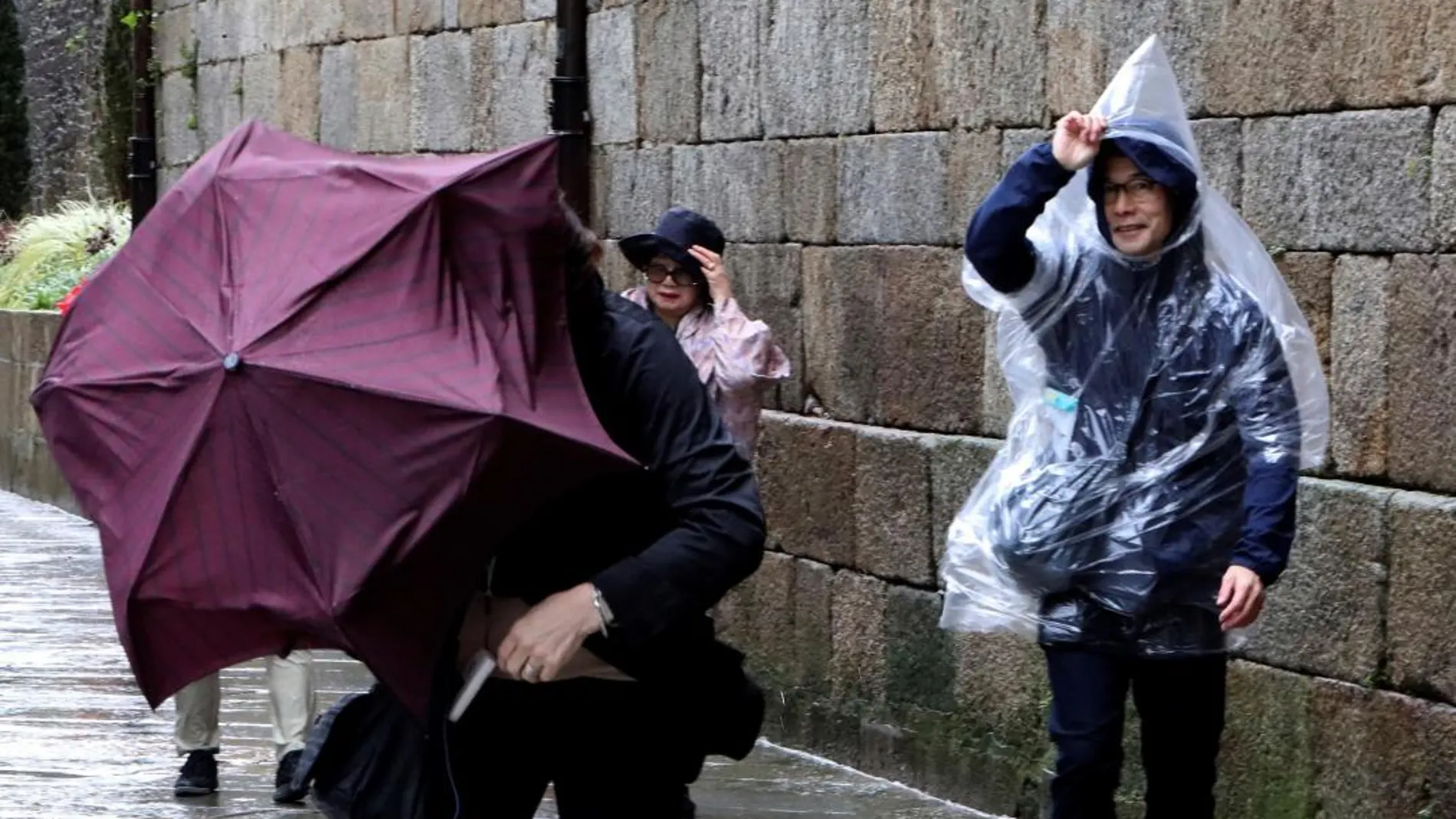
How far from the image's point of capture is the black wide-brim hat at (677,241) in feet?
22.8

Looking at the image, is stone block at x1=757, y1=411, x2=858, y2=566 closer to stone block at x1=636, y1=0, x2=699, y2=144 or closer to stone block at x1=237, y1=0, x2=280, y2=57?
stone block at x1=636, y1=0, x2=699, y2=144

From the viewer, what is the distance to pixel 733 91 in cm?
843

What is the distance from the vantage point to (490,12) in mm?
10531

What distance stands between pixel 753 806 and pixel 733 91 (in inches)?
97.8

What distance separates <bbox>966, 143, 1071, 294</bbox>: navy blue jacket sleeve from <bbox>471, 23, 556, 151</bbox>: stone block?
5.22 meters

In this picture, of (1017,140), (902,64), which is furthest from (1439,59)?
(902,64)

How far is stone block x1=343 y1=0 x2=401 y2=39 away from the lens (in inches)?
458

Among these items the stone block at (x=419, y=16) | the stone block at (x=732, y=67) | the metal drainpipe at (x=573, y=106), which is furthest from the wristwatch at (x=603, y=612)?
the stone block at (x=419, y=16)

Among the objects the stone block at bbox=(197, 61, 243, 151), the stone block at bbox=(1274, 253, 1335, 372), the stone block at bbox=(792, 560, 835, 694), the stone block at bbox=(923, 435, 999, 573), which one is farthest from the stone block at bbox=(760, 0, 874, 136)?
the stone block at bbox=(197, 61, 243, 151)

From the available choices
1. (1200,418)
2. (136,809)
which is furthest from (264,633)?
(136,809)

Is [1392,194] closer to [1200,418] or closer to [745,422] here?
[1200,418]

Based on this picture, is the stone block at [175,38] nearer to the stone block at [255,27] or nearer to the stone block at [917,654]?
the stone block at [255,27]

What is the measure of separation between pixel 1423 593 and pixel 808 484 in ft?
9.26

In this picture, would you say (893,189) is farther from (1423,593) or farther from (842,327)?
(1423,593)
